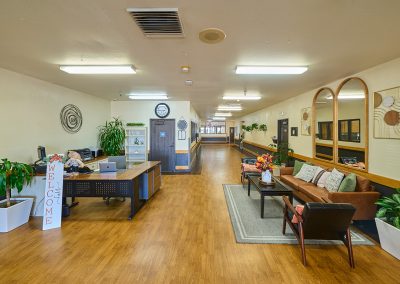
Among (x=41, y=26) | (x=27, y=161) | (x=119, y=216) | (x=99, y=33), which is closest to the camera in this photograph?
(x=41, y=26)

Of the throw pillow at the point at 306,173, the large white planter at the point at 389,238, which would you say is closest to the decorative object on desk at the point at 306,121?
the throw pillow at the point at 306,173

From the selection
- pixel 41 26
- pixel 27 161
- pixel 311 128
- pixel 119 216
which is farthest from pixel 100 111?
pixel 311 128

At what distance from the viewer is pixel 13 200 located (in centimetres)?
350

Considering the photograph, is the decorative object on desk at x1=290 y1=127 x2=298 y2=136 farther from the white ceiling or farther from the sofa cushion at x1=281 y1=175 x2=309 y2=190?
the white ceiling

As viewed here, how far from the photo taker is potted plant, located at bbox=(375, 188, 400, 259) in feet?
8.20

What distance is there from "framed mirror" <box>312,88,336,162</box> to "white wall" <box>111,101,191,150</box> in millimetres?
4038

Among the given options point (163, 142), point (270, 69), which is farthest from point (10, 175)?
point (163, 142)

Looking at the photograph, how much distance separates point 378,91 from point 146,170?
4.41m

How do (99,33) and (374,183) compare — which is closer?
(99,33)

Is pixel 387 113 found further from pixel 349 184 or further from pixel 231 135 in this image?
pixel 231 135

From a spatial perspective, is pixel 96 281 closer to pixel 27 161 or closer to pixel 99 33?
pixel 99 33

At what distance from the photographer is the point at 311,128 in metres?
5.31

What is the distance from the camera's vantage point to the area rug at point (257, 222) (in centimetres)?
290

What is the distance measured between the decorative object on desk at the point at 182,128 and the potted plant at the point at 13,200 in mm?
4581
